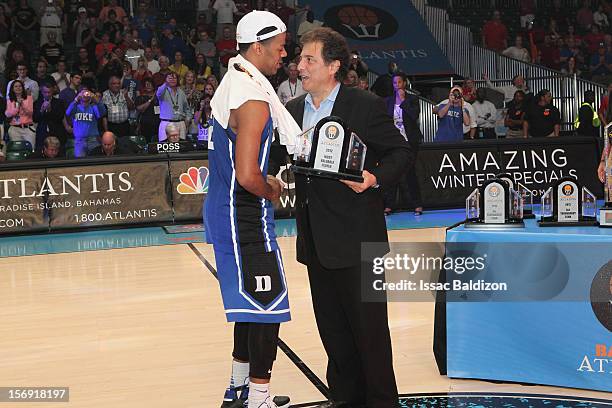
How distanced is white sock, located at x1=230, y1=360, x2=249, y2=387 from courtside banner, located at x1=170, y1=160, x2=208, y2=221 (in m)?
8.73

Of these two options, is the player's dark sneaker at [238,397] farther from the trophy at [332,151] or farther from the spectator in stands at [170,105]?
the spectator in stands at [170,105]

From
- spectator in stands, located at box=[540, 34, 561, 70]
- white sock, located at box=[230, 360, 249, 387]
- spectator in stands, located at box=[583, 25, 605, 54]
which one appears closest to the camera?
white sock, located at box=[230, 360, 249, 387]

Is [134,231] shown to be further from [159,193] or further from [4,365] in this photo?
[4,365]

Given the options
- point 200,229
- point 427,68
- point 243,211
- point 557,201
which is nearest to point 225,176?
point 243,211

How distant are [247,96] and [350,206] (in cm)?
78

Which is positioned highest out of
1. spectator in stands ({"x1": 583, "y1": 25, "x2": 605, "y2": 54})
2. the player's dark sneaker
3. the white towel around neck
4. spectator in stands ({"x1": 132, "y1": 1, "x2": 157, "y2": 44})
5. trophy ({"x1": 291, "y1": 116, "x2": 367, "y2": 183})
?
spectator in stands ({"x1": 132, "y1": 1, "x2": 157, "y2": 44})

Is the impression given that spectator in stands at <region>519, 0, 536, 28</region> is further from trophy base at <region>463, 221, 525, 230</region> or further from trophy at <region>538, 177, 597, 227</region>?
trophy base at <region>463, 221, 525, 230</region>

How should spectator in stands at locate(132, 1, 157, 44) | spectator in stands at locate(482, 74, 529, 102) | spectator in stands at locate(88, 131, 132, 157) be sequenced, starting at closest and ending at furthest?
spectator in stands at locate(88, 131, 132, 157) → spectator in stands at locate(482, 74, 529, 102) → spectator in stands at locate(132, 1, 157, 44)

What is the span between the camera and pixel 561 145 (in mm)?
14789

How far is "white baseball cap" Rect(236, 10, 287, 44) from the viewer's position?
443cm

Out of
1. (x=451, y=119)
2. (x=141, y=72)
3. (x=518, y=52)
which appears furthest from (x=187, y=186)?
(x=518, y=52)

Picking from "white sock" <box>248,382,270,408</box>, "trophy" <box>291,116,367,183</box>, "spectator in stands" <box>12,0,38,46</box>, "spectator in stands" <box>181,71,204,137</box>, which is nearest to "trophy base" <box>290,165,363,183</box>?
"trophy" <box>291,116,367,183</box>

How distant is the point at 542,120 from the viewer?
56.0 ft

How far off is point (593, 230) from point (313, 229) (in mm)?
1583
